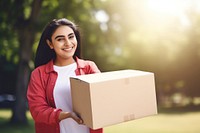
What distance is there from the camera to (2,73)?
2767 cm

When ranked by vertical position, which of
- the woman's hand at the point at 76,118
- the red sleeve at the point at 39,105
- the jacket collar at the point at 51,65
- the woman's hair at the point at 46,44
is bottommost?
the woman's hand at the point at 76,118

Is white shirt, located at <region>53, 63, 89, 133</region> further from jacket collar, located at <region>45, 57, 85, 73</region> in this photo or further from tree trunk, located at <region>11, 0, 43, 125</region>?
tree trunk, located at <region>11, 0, 43, 125</region>

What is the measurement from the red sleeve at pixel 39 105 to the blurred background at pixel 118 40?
7.18 meters

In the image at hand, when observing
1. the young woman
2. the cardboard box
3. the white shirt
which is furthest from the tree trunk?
the cardboard box

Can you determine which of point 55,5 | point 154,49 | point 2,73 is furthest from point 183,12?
point 2,73

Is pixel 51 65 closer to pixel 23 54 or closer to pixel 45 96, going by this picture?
pixel 45 96

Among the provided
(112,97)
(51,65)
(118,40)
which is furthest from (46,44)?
(118,40)

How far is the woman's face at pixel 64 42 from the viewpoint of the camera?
287 centimetres

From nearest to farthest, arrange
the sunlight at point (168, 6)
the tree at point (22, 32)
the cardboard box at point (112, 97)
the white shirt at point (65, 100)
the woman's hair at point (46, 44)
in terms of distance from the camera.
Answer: the cardboard box at point (112, 97) < the white shirt at point (65, 100) < the woman's hair at point (46, 44) < the tree at point (22, 32) < the sunlight at point (168, 6)

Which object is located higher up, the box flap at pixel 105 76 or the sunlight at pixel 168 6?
the sunlight at pixel 168 6

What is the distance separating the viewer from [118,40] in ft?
82.3

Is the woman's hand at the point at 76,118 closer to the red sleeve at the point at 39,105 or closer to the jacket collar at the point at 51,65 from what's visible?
the red sleeve at the point at 39,105

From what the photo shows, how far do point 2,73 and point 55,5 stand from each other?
1558cm

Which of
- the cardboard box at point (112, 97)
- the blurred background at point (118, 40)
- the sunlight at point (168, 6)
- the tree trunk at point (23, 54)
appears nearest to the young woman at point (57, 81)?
the cardboard box at point (112, 97)
